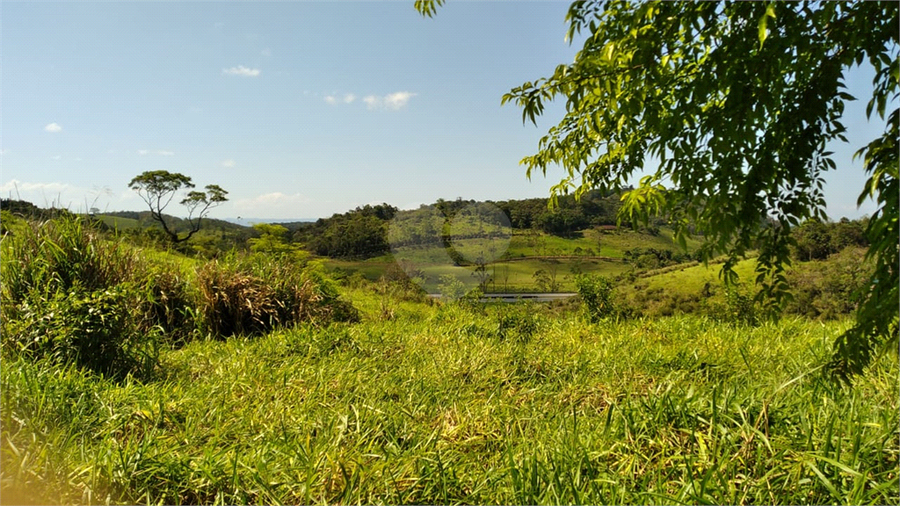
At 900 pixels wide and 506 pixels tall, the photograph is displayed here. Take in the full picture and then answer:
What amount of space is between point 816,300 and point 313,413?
468 inches

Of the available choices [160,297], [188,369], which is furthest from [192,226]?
[188,369]

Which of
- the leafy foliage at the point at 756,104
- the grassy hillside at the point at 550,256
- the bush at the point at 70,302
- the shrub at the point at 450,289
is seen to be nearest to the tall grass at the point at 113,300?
the bush at the point at 70,302

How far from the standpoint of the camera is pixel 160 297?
16.5ft

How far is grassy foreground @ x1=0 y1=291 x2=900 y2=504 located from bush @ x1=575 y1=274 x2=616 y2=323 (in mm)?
2048

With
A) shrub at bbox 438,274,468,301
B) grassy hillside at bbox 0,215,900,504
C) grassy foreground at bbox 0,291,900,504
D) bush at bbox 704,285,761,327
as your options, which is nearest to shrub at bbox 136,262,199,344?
grassy hillside at bbox 0,215,900,504

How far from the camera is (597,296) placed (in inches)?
225

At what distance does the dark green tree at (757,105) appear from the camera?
1.43 metres

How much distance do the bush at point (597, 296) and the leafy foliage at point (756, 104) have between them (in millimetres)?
3806

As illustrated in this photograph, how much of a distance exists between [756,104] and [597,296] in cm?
441

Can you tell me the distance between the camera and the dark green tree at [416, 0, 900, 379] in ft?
4.71

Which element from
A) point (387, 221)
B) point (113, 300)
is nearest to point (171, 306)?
point (113, 300)

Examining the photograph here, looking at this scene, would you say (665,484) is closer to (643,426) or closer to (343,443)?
(643,426)

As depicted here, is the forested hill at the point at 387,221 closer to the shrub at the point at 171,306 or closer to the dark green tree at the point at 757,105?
the shrub at the point at 171,306

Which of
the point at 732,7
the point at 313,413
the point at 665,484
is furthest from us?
the point at 313,413
